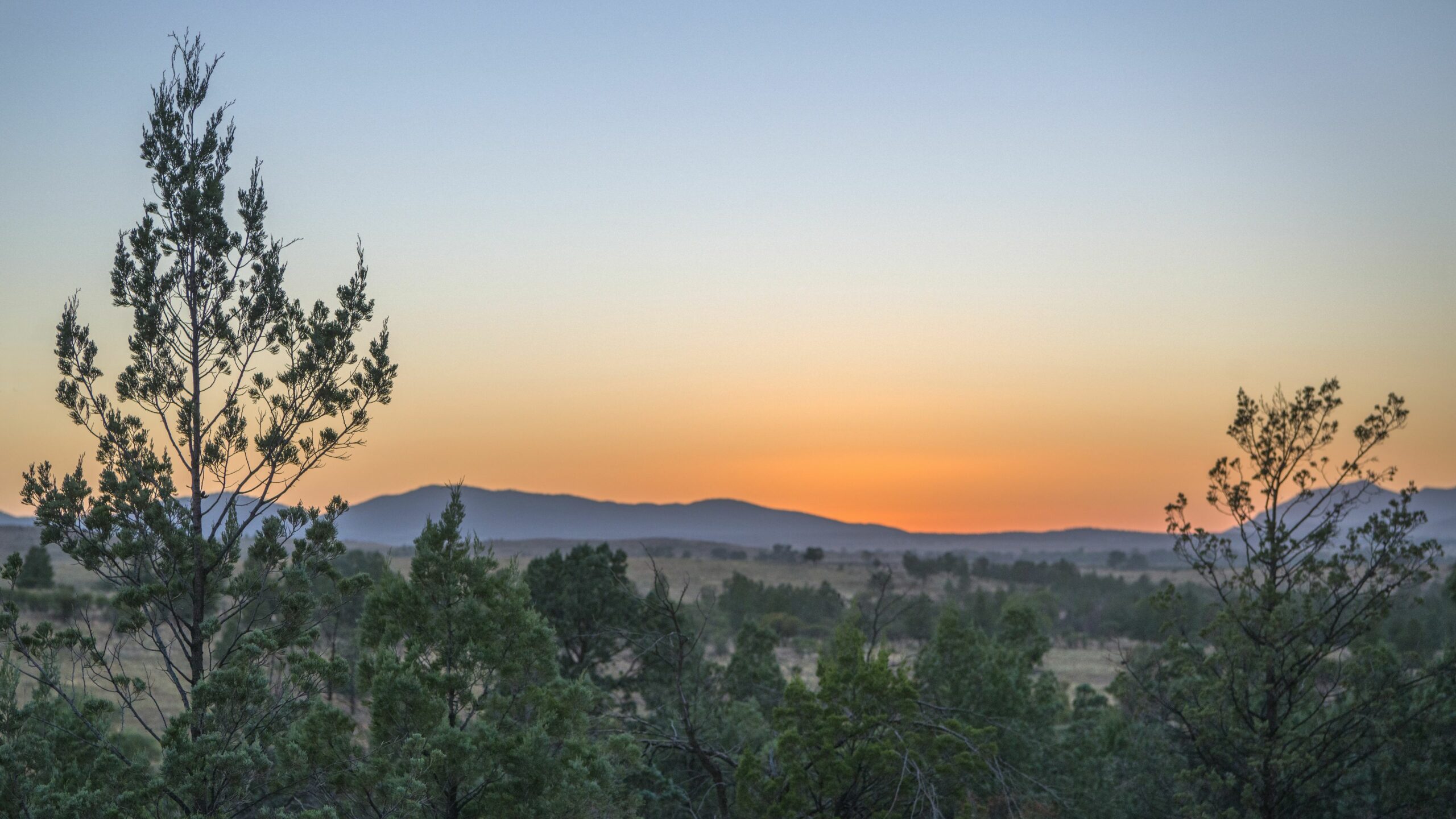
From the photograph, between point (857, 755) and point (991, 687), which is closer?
point (857, 755)

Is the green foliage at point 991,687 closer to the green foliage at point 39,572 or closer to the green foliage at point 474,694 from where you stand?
the green foliage at point 474,694

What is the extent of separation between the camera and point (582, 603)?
26.8m

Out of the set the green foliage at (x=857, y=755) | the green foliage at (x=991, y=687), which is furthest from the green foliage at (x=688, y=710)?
the green foliage at (x=991, y=687)

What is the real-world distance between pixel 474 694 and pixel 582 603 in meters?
14.0

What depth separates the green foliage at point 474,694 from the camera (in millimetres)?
11609

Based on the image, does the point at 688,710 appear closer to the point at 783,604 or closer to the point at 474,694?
the point at 474,694

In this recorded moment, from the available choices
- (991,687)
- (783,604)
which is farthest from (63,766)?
(783,604)

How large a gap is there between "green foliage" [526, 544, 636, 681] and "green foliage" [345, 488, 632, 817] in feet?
41.0

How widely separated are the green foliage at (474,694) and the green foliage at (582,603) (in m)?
12.5


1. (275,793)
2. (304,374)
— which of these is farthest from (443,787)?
(304,374)

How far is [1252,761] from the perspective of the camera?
13.8m

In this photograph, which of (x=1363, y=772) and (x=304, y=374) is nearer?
(x=304, y=374)

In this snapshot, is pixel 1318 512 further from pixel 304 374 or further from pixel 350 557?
pixel 350 557

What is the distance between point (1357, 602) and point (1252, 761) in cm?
291
